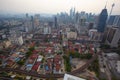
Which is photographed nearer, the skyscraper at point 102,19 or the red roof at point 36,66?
the red roof at point 36,66

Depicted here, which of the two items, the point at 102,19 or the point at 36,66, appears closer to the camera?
the point at 36,66

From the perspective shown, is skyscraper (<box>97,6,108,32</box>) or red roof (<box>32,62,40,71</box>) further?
skyscraper (<box>97,6,108,32</box>)

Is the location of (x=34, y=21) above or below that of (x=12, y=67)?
above

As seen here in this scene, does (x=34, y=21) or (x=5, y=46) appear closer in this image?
(x=5, y=46)

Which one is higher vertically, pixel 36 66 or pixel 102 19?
pixel 102 19

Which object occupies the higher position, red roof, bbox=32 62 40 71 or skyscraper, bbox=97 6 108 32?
skyscraper, bbox=97 6 108 32

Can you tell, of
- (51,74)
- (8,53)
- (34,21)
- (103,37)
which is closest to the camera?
(51,74)

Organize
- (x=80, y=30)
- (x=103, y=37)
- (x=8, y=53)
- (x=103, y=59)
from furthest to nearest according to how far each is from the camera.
Answer: 1. (x=80, y=30)
2. (x=103, y=37)
3. (x=8, y=53)
4. (x=103, y=59)

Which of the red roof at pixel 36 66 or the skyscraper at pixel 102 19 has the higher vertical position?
the skyscraper at pixel 102 19

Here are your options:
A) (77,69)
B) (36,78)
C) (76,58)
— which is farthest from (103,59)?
(36,78)

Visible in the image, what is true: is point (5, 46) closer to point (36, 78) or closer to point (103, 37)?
point (36, 78)

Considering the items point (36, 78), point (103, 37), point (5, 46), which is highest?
point (103, 37)
